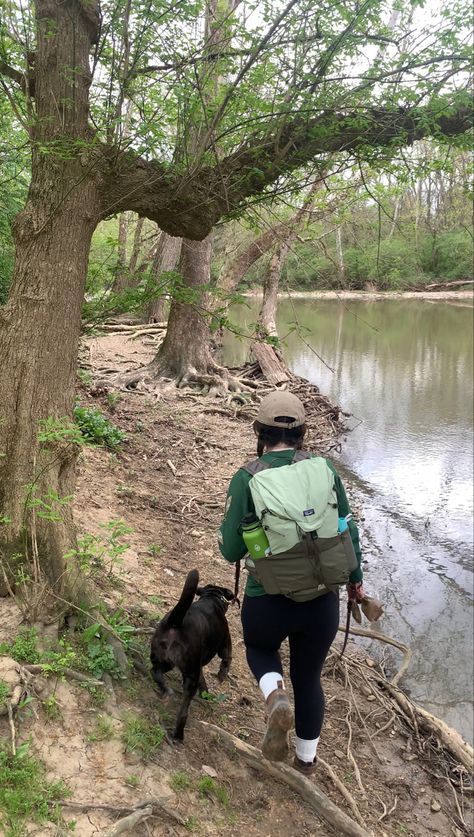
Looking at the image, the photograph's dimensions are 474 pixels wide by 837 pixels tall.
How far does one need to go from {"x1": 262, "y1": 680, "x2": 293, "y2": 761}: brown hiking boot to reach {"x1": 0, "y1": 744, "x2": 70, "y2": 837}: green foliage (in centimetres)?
87

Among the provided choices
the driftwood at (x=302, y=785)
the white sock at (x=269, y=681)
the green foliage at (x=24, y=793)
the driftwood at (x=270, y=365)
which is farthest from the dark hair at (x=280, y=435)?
the driftwood at (x=270, y=365)

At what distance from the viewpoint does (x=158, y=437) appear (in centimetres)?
901

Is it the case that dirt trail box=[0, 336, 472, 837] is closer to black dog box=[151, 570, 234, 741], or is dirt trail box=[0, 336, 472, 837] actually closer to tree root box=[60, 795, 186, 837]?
tree root box=[60, 795, 186, 837]

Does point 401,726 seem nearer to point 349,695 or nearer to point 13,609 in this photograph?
point 349,695

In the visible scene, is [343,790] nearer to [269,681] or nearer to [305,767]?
[305,767]

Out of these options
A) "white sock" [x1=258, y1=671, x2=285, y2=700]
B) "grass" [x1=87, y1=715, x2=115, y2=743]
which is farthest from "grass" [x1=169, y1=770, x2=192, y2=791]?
"white sock" [x1=258, y1=671, x2=285, y2=700]

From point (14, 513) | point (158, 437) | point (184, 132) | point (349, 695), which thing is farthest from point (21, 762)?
point (158, 437)

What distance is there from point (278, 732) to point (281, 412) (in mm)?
1400

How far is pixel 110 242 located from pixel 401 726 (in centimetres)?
377

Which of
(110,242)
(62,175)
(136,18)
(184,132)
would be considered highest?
(136,18)

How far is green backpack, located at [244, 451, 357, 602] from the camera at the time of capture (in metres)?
2.63

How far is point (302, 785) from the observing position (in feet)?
9.84

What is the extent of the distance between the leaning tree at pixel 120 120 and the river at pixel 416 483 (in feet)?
4.84

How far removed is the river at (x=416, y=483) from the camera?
5.52 meters
